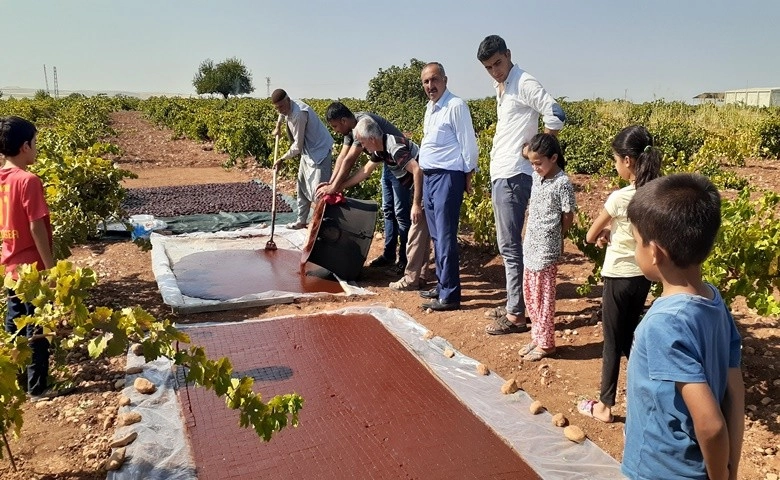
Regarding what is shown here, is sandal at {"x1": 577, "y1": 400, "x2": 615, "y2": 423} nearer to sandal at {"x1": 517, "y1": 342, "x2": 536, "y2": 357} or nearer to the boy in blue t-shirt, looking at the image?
sandal at {"x1": 517, "y1": 342, "x2": 536, "y2": 357}

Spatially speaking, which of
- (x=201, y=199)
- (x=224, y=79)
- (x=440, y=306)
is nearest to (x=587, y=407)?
(x=440, y=306)

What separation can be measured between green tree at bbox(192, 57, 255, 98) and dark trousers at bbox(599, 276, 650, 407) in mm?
80703

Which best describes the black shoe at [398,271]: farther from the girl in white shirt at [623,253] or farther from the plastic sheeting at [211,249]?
the girl in white shirt at [623,253]

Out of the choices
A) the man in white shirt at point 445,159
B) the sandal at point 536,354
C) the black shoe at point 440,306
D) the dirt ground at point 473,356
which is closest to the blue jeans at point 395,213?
the dirt ground at point 473,356

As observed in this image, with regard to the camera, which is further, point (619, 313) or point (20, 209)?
point (20, 209)

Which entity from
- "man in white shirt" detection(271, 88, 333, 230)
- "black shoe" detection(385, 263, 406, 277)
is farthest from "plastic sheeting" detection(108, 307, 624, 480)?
"man in white shirt" detection(271, 88, 333, 230)

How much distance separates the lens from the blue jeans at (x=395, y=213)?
5.68 metres

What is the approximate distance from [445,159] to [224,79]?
79236 millimetres

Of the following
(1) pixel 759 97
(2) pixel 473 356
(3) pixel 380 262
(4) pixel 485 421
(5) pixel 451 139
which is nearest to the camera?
(4) pixel 485 421

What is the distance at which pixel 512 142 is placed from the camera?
4.08 meters

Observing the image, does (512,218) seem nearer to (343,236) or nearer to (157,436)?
(343,236)

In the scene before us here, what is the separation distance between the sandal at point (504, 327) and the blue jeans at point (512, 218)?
0.55 ft

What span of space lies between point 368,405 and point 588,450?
1160 millimetres

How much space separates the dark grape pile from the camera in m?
8.84
